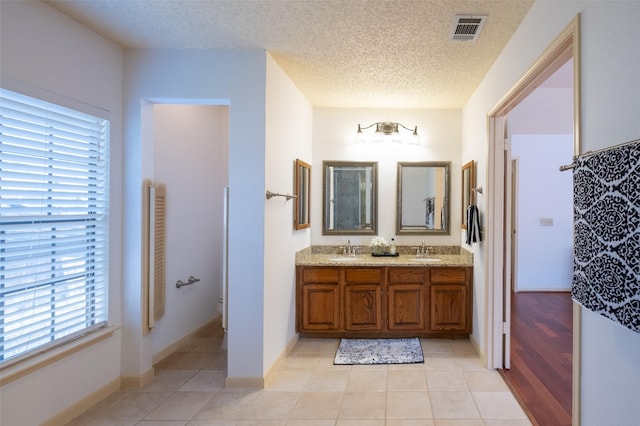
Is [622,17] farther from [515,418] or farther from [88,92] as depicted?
[88,92]

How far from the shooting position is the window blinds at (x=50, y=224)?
6.17 ft

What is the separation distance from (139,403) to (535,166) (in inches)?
232

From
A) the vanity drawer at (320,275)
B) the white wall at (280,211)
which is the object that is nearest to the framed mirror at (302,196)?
the white wall at (280,211)

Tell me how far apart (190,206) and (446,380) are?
9.35ft

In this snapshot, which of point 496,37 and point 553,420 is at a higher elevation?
point 496,37

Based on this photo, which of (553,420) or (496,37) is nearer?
(553,420)

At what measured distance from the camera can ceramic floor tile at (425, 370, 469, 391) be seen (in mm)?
2623

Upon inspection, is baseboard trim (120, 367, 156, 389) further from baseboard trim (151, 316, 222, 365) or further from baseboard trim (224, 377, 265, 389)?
baseboard trim (224, 377, 265, 389)

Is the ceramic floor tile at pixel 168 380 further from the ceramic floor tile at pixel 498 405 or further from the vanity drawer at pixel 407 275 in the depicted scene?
the ceramic floor tile at pixel 498 405

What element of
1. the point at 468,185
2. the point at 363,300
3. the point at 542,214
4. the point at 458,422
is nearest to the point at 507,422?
the point at 458,422

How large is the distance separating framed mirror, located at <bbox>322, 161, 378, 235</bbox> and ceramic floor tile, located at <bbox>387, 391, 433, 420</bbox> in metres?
1.95

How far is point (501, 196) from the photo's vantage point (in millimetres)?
2891

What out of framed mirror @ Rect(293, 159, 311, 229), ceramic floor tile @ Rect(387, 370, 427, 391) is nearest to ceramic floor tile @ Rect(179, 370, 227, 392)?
ceramic floor tile @ Rect(387, 370, 427, 391)

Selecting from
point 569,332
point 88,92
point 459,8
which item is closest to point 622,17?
point 459,8
